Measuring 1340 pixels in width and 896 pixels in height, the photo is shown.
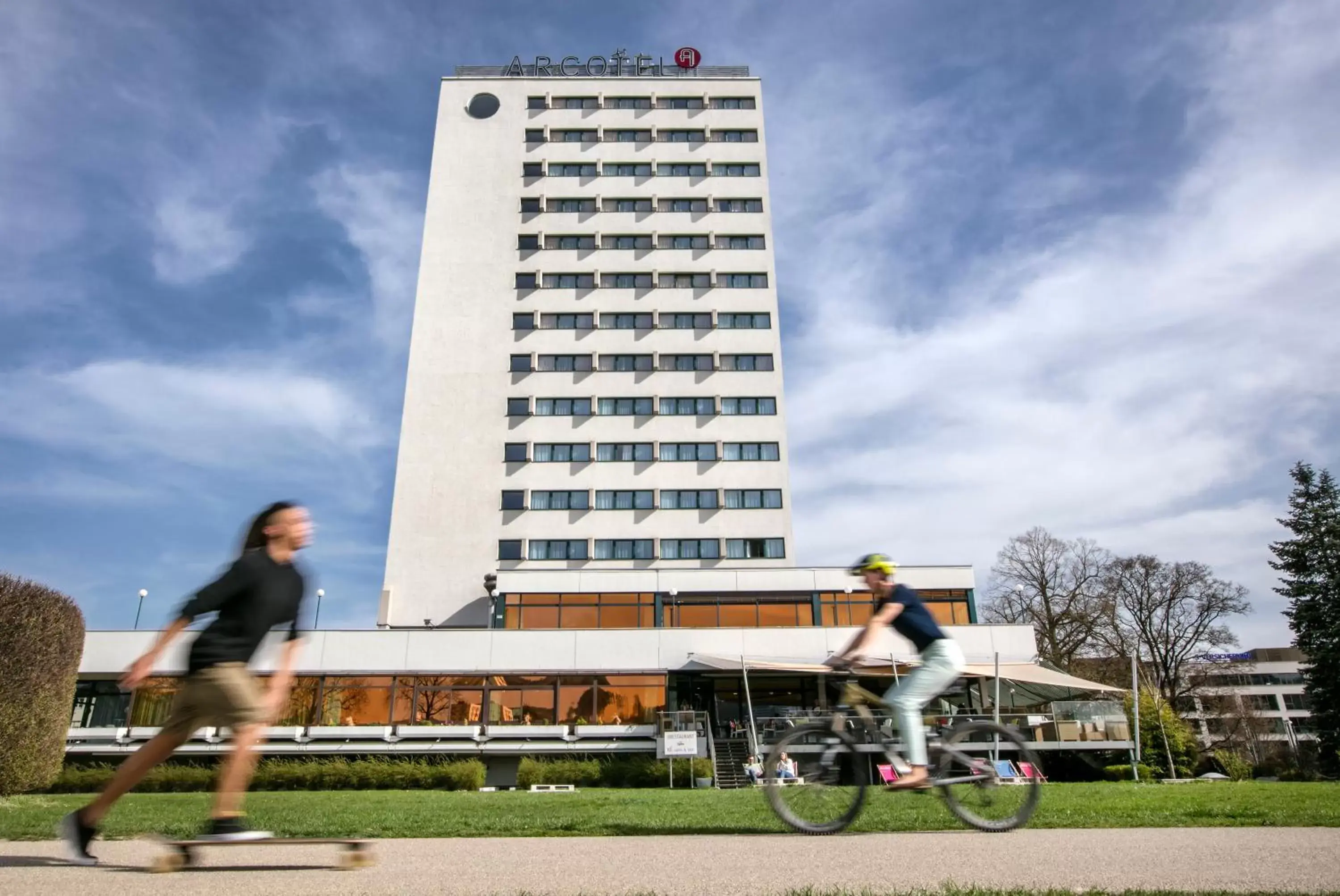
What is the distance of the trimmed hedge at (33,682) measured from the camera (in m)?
15.4

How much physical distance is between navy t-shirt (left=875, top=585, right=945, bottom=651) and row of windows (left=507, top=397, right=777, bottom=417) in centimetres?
4121

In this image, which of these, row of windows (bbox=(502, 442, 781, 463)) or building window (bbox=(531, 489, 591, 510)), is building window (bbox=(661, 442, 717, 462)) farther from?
building window (bbox=(531, 489, 591, 510))

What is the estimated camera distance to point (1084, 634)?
4769 cm

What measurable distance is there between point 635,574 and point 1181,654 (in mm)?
31333

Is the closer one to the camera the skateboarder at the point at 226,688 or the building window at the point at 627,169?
the skateboarder at the point at 226,688

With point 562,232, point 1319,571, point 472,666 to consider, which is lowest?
point 472,666

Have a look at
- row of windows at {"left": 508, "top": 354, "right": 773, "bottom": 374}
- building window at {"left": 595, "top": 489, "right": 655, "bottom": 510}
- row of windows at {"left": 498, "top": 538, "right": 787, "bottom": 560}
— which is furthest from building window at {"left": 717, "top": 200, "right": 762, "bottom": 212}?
row of windows at {"left": 498, "top": 538, "right": 787, "bottom": 560}

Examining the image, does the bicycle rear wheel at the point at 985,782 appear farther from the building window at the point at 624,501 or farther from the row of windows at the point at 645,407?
the row of windows at the point at 645,407

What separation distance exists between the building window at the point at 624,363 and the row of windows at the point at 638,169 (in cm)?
1209

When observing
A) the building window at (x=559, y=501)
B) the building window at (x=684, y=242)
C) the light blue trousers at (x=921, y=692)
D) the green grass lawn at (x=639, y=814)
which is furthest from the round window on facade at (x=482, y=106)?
the light blue trousers at (x=921, y=692)

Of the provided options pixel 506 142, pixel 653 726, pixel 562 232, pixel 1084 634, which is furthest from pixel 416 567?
pixel 1084 634

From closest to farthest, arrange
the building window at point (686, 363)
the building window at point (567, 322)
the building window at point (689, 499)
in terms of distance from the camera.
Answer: the building window at point (689, 499)
the building window at point (686, 363)
the building window at point (567, 322)

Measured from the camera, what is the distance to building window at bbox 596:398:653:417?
157 feet

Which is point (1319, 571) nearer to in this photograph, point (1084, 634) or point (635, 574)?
point (1084, 634)
